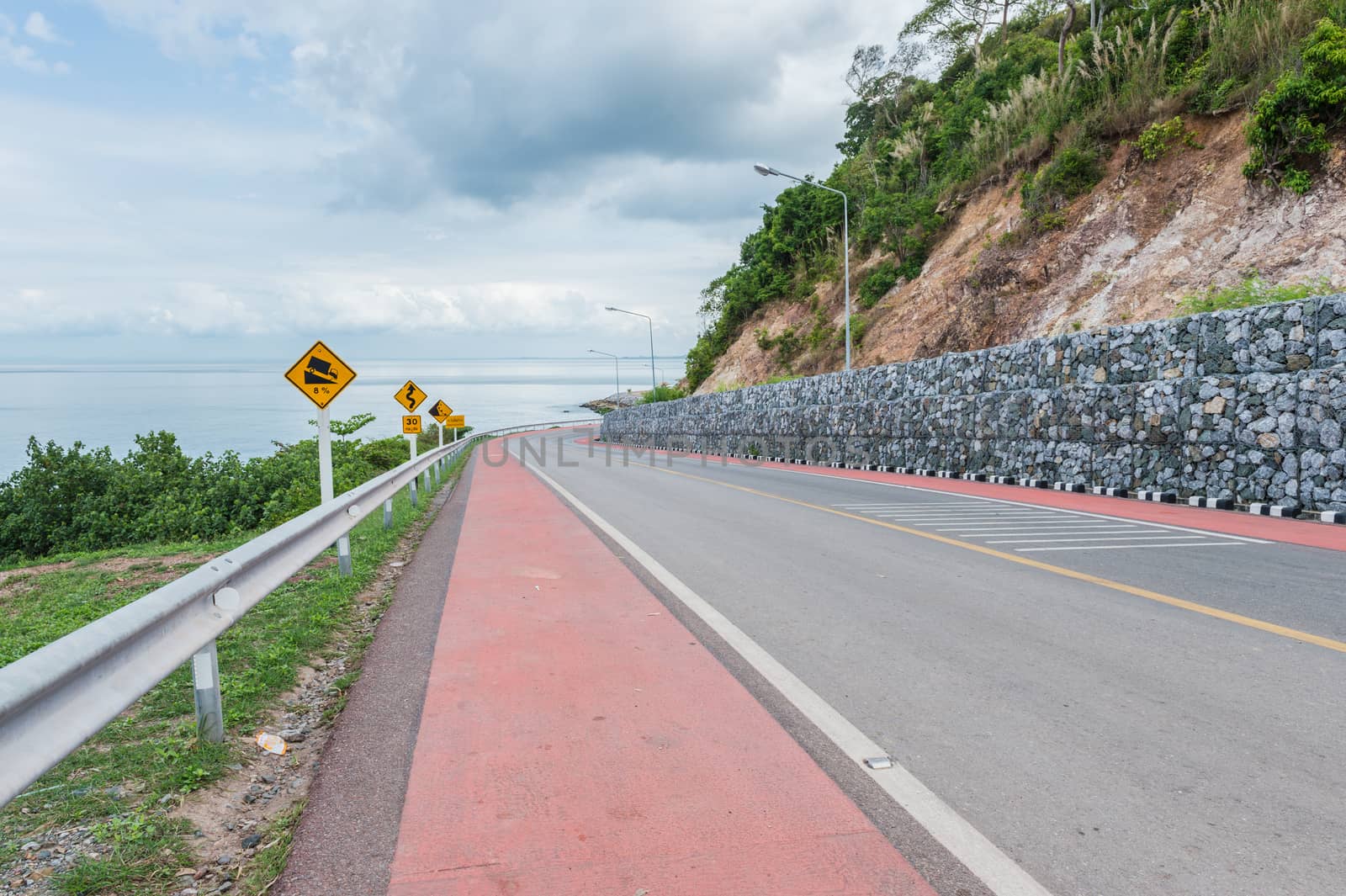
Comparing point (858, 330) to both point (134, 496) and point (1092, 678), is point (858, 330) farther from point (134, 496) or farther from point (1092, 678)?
point (1092, 678)

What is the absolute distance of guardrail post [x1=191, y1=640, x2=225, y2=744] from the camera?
12.5ft

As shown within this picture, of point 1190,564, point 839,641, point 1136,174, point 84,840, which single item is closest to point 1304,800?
point 839,641

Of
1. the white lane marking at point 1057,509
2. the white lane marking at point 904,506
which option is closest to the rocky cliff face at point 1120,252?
the white lane marking at point 1057,509

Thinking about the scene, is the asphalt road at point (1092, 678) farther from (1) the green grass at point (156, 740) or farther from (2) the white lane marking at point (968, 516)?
(1) the green grass at point (156, 740)

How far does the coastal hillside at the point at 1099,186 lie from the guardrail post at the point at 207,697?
623 inches

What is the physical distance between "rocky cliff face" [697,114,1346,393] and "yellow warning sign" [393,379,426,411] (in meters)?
17.5

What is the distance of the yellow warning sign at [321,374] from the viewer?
9430 mm

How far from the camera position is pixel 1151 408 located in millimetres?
13969

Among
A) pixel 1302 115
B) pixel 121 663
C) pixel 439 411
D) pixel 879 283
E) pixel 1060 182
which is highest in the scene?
pixel 1060 182

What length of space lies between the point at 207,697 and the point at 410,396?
18.7 m

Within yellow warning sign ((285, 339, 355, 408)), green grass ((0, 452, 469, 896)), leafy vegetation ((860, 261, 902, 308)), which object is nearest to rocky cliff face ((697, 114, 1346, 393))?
leafy vegetation ((860, 261, 902, 308))

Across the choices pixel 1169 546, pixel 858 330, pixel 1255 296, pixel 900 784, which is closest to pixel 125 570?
pixel 900 784

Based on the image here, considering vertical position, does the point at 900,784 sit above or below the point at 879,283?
below

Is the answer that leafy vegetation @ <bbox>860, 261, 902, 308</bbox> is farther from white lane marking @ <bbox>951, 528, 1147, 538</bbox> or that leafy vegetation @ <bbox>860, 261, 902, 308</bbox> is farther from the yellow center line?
white lane marking @ <bbox>951, 528, 1147, 538</bbox>
